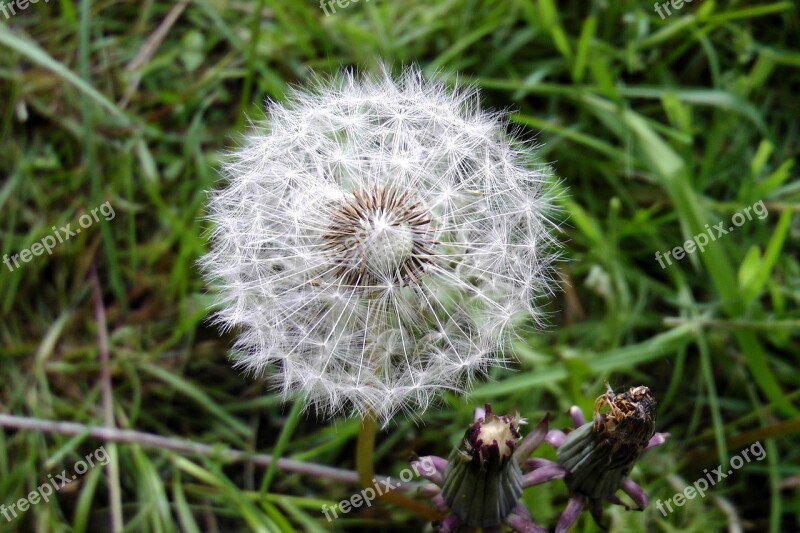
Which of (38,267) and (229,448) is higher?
(38,267)

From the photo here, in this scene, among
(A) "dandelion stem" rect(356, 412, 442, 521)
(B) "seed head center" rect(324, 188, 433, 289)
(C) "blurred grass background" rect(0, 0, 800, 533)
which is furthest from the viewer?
(C) "blurred grass background" rect(0, 0, 800, 533)

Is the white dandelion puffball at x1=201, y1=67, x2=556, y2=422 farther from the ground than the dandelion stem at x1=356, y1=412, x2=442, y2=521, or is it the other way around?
the white dandelion puffball at x1=201, y1=67, x2=556, y2=422

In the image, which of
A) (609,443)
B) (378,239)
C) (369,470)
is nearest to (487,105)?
(378,239)

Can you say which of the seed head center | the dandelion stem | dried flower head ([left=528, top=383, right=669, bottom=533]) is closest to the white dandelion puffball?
the seed head center

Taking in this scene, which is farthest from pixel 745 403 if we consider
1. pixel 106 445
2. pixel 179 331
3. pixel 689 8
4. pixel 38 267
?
pixel 38 267

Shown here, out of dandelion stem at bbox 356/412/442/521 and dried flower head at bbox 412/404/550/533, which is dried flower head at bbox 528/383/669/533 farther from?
dandelion stem at bbox 356/412/442/521

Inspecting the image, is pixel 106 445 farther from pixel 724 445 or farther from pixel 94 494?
pixel 724 445

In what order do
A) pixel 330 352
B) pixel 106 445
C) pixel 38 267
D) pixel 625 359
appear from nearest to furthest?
pixel 330 352 → pixel 625 359 → pixel 106 445 → pixel 38 267
